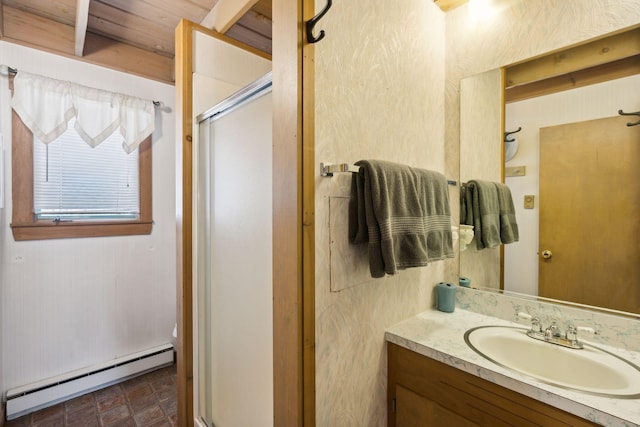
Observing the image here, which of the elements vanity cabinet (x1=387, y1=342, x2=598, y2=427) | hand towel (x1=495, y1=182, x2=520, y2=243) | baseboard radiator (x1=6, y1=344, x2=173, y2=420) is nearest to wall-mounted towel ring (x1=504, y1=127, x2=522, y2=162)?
hand towel (x1=495, y1=182, x2=520, y2=243)

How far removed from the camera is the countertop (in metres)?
0.73

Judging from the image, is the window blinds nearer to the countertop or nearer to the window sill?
the window sill

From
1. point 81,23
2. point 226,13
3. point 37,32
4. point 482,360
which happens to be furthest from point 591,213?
point 37,32

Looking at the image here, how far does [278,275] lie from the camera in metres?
0.95

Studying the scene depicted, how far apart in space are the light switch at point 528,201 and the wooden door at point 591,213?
3 centimetres

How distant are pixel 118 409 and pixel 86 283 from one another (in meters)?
0.87

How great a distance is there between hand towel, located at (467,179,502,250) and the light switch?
0.11 metres

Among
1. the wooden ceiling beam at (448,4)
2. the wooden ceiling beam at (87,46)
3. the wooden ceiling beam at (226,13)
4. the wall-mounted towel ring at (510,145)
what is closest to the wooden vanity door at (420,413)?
the wall-mounted towel ring at (510,145)

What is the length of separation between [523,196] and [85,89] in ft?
8.84

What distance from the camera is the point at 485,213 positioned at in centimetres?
137

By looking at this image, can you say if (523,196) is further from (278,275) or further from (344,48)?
(278,275)

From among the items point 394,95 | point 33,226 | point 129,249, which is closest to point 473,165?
point 394,95

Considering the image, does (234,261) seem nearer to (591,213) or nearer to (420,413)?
(420,413)

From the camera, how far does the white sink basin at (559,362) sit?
87 centimetres
